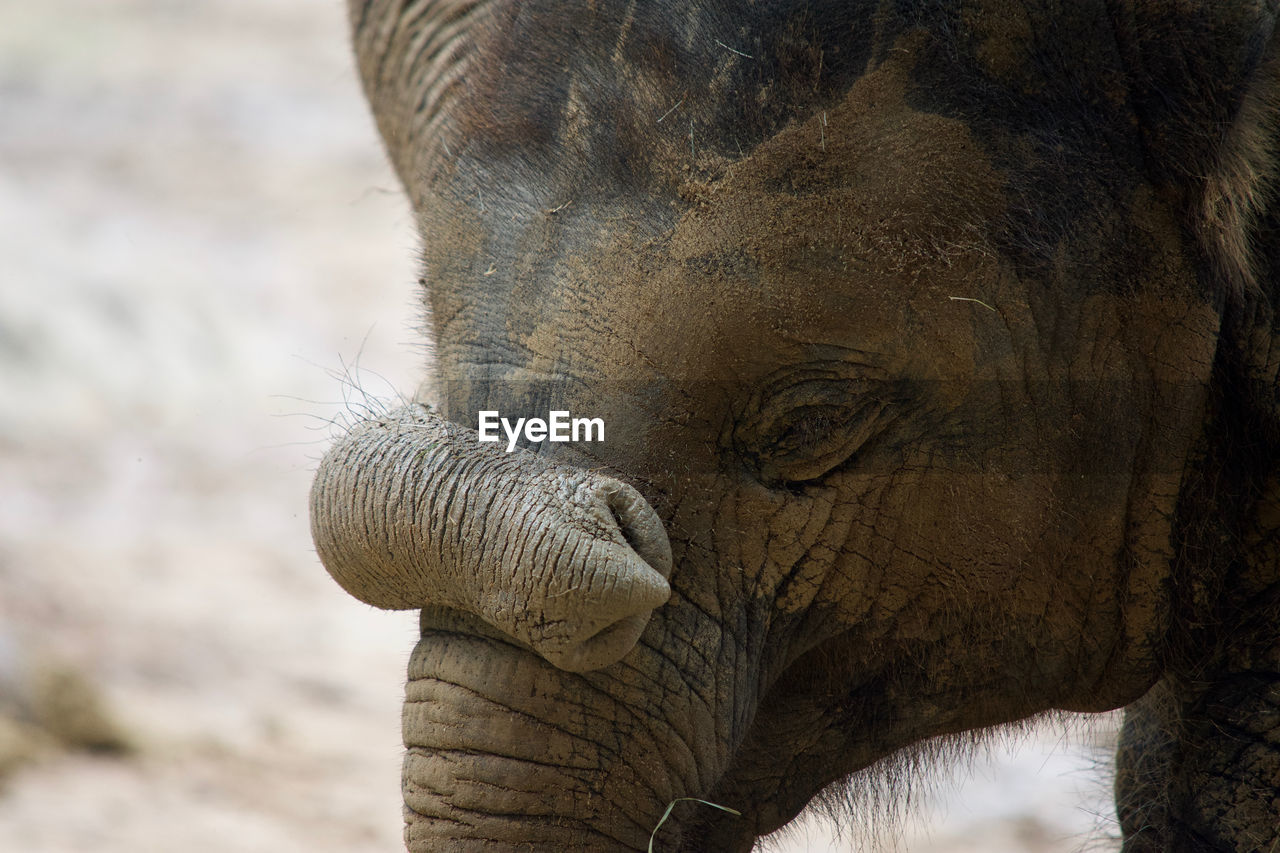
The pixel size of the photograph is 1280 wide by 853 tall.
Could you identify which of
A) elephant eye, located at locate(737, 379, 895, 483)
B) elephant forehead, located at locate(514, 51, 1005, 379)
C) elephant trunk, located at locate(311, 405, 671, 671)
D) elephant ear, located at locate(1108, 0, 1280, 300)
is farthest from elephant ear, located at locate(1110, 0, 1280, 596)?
elephant trunk, located at locate(311, 405, 671, 671)

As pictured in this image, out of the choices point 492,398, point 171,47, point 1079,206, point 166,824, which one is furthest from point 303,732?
point 171,47

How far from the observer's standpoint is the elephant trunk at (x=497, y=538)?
183cm

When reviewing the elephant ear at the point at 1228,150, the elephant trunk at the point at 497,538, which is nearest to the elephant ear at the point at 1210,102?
the elephant ear at the point at 1228,150

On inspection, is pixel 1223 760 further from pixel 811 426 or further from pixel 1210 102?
pixel 1210 102

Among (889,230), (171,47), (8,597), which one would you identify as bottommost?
(889,230)

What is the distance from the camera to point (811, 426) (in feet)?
6.90

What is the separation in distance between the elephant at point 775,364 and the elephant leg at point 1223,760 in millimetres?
15

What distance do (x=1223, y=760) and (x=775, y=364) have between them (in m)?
1.04

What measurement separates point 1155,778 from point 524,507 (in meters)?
1.61

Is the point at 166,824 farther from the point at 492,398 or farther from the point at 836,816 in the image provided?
the point at 492,398

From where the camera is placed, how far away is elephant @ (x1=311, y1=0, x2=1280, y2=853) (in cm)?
194

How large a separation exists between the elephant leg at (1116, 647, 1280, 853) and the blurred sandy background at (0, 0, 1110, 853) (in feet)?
1.57

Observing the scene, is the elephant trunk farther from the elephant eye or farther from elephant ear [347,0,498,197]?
elephant ear [347,0,498,197]

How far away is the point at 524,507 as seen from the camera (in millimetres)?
1851
